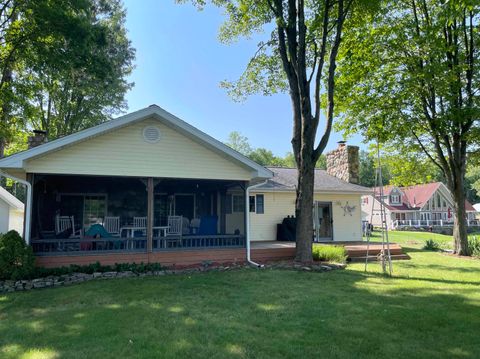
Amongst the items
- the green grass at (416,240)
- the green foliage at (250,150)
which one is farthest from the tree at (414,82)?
the green foliage at (250,150)

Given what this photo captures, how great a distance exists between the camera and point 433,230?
37719 mm

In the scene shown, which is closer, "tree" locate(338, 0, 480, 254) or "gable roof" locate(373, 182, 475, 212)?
"tree" locate(338, 0, 480, 254)

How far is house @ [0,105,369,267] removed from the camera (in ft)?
28.6

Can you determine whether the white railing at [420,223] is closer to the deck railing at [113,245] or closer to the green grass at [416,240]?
the green grass at [416,240]

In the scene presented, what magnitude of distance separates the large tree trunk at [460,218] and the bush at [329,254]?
5805 mm

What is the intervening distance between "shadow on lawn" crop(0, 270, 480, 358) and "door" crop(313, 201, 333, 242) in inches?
325

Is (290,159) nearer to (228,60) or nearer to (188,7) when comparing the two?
(228,60)

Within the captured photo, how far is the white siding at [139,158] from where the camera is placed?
8719mm

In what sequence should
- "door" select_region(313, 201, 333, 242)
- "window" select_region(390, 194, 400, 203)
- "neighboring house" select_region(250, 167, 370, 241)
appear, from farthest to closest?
1. "window" select_region(390, 194, 400, 203)
2. "door" select_region(313, 201, 333, 242)
3. "neighboring house" select_region(250, 167, 370, 241)

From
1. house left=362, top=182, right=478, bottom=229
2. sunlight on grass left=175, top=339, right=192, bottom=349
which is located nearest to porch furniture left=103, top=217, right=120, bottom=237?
sunlight on grass left=175, top=339, right=192, bottom=349

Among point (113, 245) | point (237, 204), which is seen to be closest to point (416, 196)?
point (237, 204)

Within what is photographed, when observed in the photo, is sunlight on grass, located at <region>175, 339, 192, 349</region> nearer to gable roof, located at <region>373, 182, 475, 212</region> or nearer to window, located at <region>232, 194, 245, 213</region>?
window, located at <region>232, 194, 245, 213</region>

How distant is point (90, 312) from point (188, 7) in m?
10.9

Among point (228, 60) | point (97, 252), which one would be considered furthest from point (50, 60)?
point (228, 60)
